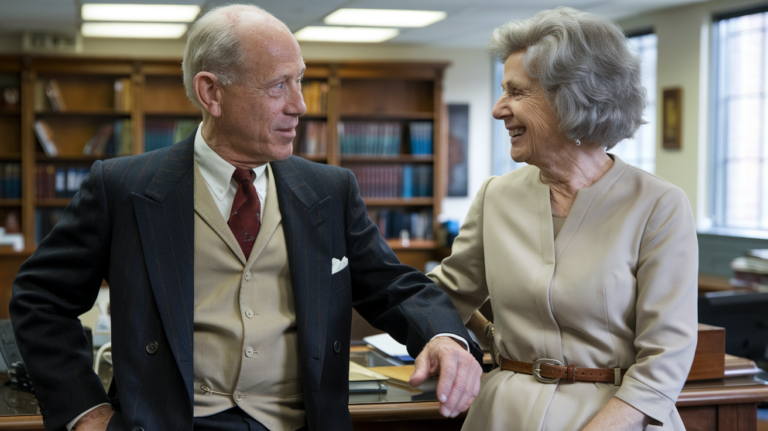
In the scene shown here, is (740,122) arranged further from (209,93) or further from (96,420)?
(96,420)

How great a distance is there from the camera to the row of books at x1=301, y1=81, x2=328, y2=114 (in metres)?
7.64

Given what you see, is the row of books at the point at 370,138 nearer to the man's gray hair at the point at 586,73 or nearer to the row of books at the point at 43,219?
the row of books at the point at 43,219

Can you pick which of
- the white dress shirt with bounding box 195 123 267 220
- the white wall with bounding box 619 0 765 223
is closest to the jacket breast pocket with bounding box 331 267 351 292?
the white dress shirt with bounding box 195 123 267 220

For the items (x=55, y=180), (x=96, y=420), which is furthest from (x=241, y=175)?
(x=55, y=180)

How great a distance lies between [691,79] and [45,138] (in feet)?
20.0

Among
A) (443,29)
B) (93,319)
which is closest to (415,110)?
(443,29)

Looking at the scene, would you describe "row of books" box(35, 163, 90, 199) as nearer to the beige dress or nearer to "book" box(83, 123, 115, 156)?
"book" box(83, 123, 115, 156)

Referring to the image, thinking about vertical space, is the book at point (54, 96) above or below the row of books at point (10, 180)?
above

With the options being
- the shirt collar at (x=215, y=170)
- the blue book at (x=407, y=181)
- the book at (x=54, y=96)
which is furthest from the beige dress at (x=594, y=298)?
the book at (x=54, y=96)

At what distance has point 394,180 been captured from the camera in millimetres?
8062

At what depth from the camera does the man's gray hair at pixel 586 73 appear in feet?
4.91

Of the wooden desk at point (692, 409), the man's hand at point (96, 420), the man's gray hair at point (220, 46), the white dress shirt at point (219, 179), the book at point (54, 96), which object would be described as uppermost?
the book at point (54, 96)

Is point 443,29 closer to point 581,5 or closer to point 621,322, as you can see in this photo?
point 581,5

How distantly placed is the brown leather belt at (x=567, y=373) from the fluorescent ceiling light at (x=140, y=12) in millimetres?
5298
